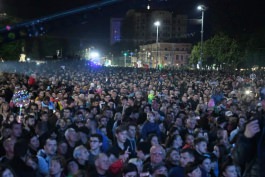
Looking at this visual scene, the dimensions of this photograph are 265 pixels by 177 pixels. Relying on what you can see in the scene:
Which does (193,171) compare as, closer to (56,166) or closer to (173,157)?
(173,157)

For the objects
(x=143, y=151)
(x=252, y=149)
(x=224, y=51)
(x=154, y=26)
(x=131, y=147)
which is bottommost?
(x=131, y=147)

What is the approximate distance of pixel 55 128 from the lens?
30.9ft

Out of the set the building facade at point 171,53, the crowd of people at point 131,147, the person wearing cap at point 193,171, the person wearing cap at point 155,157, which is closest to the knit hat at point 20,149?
the crowd of people at point 131,147

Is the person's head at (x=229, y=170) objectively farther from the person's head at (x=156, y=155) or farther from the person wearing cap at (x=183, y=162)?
the person's head at (x=156, y=155)

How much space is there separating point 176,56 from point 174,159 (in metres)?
Result: 109

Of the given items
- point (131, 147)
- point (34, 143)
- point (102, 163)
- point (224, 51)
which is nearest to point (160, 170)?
point (102, 163)

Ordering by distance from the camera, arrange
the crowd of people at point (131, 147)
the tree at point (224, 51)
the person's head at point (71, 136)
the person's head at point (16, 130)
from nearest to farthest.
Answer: the crowd of people at point (131, 147) → the person's head at point (71, 136) → the person's head at point (16, 130) → the tree at point (224, 51)

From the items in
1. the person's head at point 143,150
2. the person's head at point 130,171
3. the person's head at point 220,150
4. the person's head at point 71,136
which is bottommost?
the person's head at point 220,150

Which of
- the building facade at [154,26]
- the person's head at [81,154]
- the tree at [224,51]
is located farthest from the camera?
the building facade at [154,26]

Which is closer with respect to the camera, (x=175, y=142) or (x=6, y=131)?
(x=175, y=142)

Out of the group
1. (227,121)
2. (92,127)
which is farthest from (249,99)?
(92,127)

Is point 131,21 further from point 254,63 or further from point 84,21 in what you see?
point 84,21

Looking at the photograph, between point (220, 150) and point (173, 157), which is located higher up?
point (173, 157)

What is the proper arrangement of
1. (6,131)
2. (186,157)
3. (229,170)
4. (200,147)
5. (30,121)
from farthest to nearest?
(30,121) < (6,131) < (200,147) < (186,157) < (229,170)
